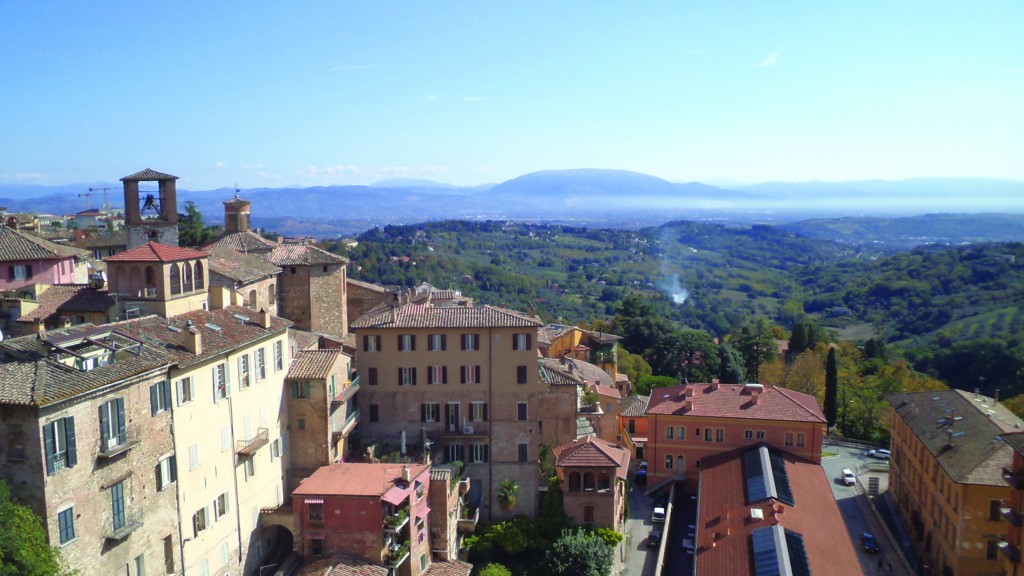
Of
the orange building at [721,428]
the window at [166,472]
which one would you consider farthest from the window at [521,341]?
the window at [166,472]

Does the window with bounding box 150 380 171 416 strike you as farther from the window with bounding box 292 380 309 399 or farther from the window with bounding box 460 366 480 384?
the window with bounding box 460 366 480 384

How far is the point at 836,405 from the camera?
6012 cm

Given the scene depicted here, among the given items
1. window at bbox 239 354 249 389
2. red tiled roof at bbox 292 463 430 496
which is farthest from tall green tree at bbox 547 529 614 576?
window at bbox 239 354 249 389

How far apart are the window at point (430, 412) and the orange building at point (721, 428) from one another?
14.5 meters

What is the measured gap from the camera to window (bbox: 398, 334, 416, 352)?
118 ft

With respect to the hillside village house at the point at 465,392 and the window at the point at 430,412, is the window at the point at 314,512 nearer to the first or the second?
the hillside village house at the point at 465,392

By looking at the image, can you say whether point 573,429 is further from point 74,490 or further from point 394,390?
point 74,490

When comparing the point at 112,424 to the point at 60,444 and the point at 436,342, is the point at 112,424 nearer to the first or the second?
the point at 60,444

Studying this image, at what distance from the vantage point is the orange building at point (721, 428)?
43781mm

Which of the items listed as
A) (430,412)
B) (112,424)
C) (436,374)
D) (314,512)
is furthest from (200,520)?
(436,374)

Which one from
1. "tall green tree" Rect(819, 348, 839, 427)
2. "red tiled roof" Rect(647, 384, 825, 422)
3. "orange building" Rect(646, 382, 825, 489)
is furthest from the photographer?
"tall green tree" Rect(819, 348, 839, 427)

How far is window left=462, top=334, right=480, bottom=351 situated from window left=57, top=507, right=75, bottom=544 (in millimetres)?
19154

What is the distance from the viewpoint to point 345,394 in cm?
3278

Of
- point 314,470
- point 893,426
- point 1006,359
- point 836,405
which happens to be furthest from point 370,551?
point 1006,359
